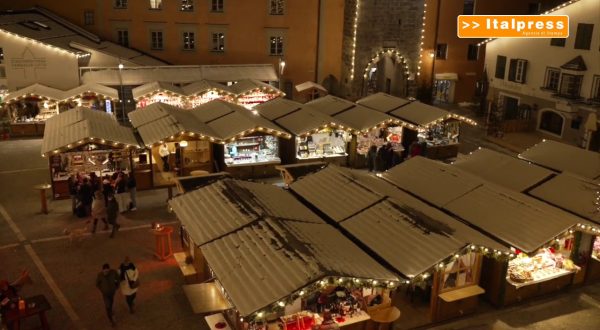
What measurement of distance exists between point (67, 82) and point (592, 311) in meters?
28.8

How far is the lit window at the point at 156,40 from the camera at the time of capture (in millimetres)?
36781

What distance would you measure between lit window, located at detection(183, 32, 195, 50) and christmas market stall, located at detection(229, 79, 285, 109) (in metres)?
5.02

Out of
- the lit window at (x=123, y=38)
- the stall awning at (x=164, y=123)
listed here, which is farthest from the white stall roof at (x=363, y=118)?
the lit window at (x=123, y=38)

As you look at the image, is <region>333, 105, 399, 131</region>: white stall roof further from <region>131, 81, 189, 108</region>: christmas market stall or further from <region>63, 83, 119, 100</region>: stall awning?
<region>63, 83, 119, 100</region>: stall awning

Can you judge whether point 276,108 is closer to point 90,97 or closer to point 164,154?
point 164,154

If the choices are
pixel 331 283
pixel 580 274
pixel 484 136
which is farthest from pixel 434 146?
pixel 331 283

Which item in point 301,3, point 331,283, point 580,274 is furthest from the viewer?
point 301,3

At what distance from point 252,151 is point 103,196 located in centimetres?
760

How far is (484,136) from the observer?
34.2m

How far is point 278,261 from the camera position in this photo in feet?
37.7

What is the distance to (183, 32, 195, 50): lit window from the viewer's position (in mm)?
37062

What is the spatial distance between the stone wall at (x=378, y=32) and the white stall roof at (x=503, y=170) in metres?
19.9

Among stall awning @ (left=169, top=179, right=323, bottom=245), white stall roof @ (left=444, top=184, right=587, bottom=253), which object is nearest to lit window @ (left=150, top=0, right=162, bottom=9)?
stall awning @ (left=169, top=179, right=323, bottom=245)

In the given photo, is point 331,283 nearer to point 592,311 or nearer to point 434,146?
point 592,311
